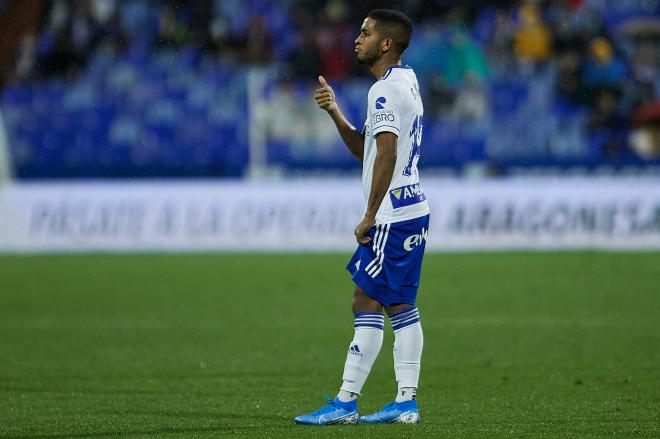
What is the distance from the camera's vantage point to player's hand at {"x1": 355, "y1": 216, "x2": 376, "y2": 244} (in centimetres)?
593

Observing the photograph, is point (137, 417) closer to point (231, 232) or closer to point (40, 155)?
point (231, 232)

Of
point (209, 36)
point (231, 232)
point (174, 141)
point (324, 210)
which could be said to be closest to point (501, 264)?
point (324, 210)

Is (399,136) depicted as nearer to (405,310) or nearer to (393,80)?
(393,80)

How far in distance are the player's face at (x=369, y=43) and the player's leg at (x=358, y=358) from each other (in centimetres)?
121

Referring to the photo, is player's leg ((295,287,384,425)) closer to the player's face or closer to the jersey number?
the jersey number

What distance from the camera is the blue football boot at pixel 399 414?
6.02 m

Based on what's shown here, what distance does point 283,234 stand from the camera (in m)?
17.8

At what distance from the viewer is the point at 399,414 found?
603 cm

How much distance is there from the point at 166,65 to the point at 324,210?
24.2 ft

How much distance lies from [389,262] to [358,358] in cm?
52

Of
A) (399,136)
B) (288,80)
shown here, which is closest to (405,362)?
(399,136)

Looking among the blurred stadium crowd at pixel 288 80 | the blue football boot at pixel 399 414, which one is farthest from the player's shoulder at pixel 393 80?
the blurred stadium crowd at pixel 288 80

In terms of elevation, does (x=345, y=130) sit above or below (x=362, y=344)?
above

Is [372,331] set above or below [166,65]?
below
